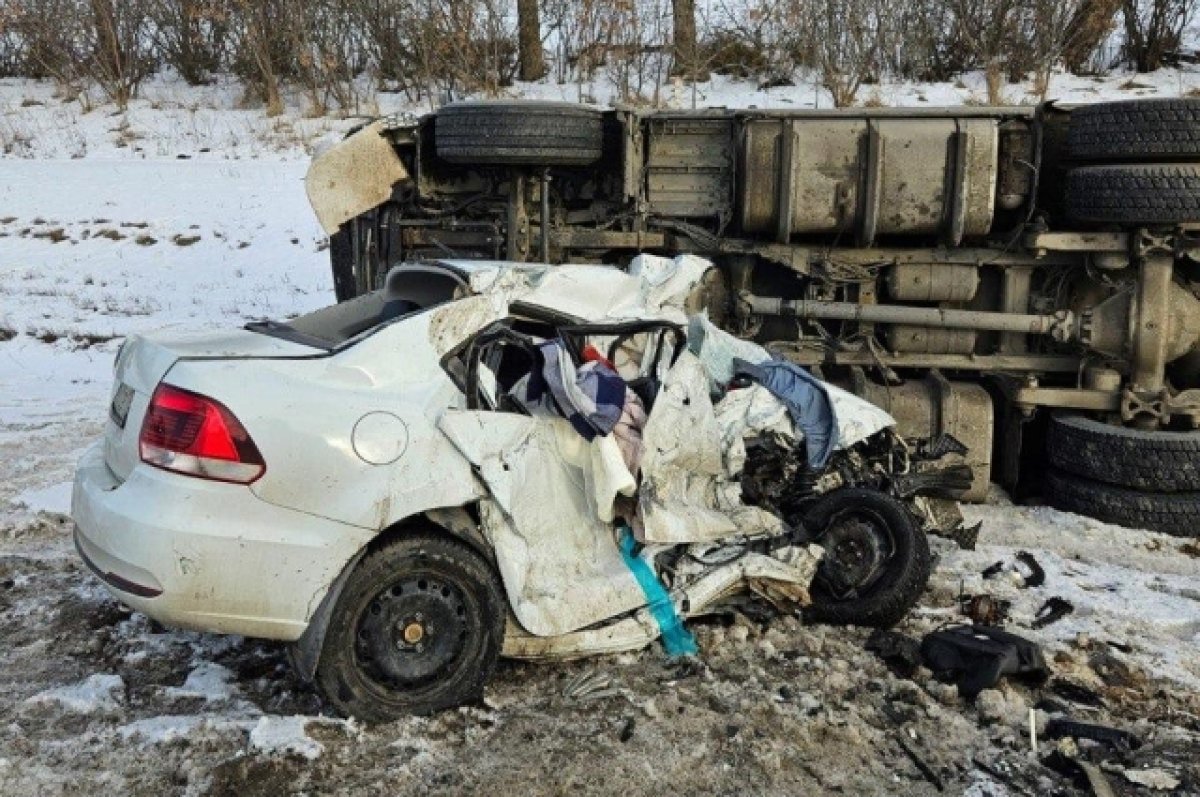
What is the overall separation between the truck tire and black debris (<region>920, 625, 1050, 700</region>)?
308cm

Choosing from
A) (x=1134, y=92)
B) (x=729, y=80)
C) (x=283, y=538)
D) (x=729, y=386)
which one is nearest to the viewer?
(x=283, y=538)

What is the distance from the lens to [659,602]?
418cm

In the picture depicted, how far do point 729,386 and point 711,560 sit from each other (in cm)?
82

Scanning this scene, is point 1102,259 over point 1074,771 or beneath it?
over

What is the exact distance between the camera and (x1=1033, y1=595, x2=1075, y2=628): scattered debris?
4773 mm

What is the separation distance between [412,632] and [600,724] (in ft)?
2.36

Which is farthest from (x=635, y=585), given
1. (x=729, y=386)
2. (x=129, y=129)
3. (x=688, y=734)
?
(x=129, y=129)

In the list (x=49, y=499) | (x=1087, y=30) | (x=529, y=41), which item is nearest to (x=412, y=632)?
(x=49, y=499)

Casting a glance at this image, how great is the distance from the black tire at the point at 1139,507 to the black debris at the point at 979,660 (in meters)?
2.28

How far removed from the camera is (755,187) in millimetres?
6863

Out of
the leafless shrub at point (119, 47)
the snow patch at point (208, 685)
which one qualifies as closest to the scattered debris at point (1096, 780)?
the snow patch at point (208, 685)

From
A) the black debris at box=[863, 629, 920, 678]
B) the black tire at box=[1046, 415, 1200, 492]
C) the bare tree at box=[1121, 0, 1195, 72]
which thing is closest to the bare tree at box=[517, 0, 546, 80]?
the bare tree at box=[1121, 0, 1195, 72]

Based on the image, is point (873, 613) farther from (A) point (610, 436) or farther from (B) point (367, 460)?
(B) point (367, 460)

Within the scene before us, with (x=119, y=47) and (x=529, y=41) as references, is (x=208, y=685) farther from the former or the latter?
(x=119, y=47)
